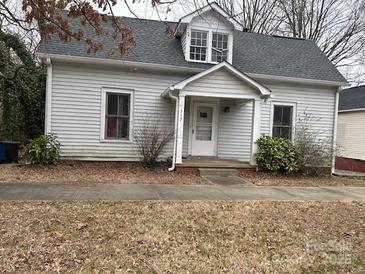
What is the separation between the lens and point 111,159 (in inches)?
496

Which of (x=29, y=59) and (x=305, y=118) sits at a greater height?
(x=29, y=59)

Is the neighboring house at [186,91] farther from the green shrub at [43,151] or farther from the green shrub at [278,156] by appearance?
the green shrub at [43,151]

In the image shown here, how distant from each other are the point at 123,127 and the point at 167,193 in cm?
534

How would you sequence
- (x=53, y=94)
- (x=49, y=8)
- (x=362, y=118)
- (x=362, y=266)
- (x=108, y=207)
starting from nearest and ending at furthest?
(x=362, y=266) → (x=49, y=8) → (x=108, y=207) → (x=53, y=94) → (x=362, y=118)

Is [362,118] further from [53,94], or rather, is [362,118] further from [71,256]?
[71,256]

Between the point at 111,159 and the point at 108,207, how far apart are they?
6263 mm

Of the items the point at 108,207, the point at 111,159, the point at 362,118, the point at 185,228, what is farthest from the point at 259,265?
the point at 362,118

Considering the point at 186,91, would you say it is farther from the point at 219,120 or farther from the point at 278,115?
the point at 278,115

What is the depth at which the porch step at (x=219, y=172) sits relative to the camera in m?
11.4

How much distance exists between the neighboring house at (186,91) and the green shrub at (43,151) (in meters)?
0.57

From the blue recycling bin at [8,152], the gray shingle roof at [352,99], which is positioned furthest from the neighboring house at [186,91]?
the gray shingle roof at [352,99]

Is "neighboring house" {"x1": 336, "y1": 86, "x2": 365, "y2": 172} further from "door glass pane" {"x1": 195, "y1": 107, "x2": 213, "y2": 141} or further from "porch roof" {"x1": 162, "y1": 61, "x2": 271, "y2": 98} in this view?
"porch roof" {"x1": 162, "y1": 61, "x2": 271, "y2": 98}

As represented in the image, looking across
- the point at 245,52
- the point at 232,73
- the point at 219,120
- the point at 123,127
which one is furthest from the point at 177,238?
the point at 245,52

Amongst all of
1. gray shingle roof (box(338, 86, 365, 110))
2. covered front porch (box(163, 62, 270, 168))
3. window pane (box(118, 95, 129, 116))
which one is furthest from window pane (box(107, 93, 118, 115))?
gray shingle roof (box(338, 86, 365, 110))
